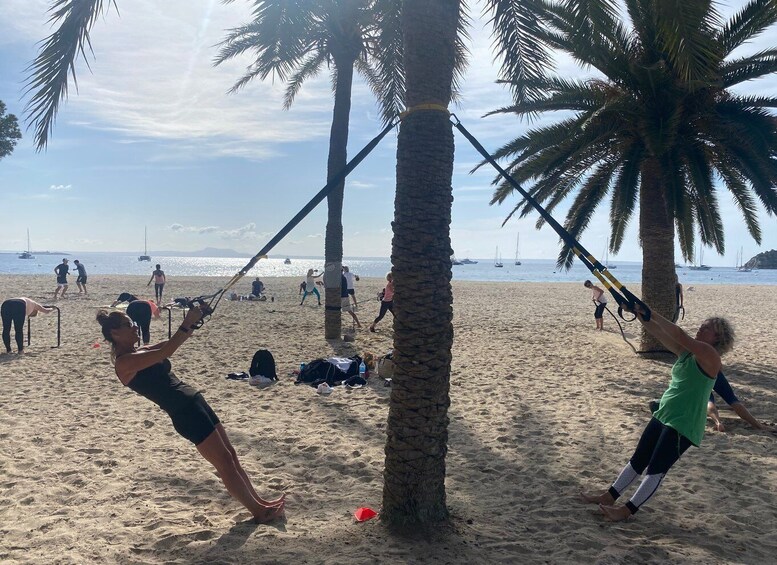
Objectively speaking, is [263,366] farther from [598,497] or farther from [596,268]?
[596,268]

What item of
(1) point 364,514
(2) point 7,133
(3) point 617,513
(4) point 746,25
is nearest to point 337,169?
(4) point 746,25

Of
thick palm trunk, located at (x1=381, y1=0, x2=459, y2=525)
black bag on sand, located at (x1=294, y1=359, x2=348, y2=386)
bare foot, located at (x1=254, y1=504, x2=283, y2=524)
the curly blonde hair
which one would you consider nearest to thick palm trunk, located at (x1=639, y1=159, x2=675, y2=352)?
black bag on sand, located at (x1=294, y1=359, x2=348, y2=386)

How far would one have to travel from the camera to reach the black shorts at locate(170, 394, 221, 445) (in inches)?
155

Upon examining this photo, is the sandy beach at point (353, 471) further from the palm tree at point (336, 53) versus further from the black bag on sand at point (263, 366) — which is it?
the palm tree at point (336, 53)

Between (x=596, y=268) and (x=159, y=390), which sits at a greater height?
(x=596, y=268)

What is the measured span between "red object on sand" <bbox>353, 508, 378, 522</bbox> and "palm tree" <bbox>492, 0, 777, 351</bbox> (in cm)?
599

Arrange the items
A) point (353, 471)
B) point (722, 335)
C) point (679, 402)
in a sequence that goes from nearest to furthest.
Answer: point (679, 402) < point (722, 335) < point (353, 471)

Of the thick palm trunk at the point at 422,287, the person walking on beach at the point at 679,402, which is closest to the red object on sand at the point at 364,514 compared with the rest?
the thick palm trunk at the point at 422,287

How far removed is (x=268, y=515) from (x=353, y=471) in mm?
1246

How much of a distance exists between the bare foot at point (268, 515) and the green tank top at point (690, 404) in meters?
2.87

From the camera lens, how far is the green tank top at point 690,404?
12.7 feet

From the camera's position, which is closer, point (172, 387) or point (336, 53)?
point (172, 387)

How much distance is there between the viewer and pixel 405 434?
387 centimetres

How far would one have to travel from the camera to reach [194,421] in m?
3.94
